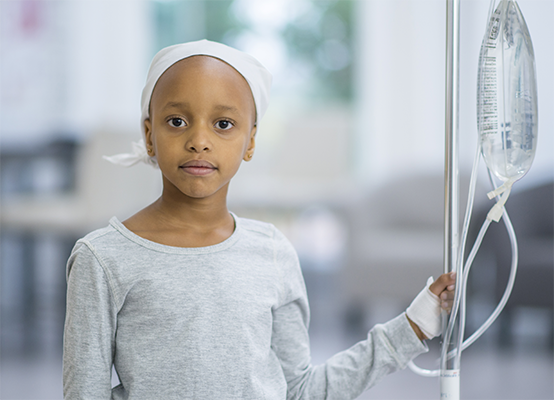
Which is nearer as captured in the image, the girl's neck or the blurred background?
the girl's neck

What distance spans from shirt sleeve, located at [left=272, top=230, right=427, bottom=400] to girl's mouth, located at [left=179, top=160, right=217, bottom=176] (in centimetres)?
19

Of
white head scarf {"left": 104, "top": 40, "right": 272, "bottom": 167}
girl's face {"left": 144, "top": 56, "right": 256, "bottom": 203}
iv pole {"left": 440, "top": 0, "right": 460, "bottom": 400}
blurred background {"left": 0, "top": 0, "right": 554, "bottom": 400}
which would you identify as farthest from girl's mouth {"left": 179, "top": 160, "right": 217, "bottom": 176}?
blurred background {"left": 0, "top": 0, "right": 554, "bottom": 400}

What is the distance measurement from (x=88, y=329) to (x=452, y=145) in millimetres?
502

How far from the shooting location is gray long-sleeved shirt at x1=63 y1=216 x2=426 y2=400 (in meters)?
0.75

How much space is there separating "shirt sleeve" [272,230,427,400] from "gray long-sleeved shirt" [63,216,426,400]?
65mm

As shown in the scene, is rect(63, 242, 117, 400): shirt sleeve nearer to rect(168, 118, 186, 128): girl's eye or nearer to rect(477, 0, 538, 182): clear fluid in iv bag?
rect(168, 118, 186, 128): girl's eye

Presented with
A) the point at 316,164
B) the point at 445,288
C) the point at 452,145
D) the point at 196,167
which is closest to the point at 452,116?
the point at 452,145

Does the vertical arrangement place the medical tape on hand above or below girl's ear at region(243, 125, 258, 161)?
below

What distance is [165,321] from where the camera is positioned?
76 cm

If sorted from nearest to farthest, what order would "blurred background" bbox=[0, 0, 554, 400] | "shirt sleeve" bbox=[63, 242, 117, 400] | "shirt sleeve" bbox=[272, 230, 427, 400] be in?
"shirt sleeve" bbox=[63, 242, 117, 400] < "shirt sleeve" bbox=[272, 230, 427, 400] < "blurred background" bbox=[0, 0, 554, 400]

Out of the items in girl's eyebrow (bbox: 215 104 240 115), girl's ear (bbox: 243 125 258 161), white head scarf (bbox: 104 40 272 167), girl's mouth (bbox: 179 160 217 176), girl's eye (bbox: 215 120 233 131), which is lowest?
girl's mouth (bbox: 179 160 217 176)

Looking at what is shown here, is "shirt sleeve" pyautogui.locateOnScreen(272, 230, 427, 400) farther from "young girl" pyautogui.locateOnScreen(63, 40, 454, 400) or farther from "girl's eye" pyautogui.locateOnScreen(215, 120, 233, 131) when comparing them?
"girl's eye" pyautogui.locateOnScreen(215, 120, 233, 131)

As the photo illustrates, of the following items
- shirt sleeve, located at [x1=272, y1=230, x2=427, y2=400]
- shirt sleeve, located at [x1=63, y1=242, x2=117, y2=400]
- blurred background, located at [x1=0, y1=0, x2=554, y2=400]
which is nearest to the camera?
shirt sleeve, located at [x1=63, y1=242, x2=117, y2=400]

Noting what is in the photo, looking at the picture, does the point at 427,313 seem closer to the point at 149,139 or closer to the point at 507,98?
the point at 507,98
